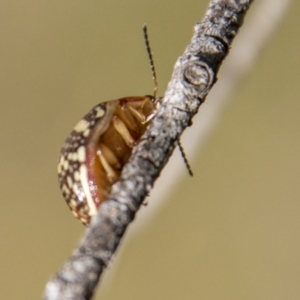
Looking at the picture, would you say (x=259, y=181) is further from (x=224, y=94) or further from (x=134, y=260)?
(x=224, y=94)

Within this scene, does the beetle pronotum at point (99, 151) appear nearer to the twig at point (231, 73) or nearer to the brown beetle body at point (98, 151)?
the brown beetle body at point (98, 151)

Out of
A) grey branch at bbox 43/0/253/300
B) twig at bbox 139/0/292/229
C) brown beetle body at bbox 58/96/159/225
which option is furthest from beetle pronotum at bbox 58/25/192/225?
grey branch at bbox 43/0/253/300

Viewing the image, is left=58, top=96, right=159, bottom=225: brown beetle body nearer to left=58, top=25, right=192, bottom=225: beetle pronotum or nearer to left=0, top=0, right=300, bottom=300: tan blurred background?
left=58, top=25, right=192, bottom=225: beetle pronotum

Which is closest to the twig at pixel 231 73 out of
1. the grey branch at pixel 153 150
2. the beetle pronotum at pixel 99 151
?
the beetle pronotum at pixel 99 151

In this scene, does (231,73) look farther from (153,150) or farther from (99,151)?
(153,150)

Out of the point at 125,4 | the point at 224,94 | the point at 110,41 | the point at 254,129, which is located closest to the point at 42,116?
the point at 110,41

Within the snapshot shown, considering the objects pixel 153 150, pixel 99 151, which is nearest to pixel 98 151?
pixel 99 151

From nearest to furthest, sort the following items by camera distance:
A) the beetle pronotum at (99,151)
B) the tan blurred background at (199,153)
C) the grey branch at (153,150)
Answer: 1. the grey branch at (153,150)
2. the beetle pronotum at (99,151)
3. the tan blurred background at (199,153)
